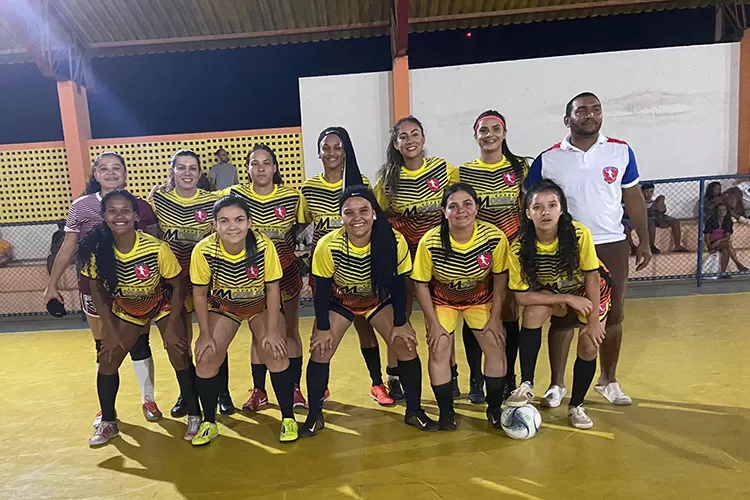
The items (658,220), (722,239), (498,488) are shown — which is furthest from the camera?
(658,220)

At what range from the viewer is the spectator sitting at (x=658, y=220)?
241 inches

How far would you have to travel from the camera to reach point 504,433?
2584 millimetres

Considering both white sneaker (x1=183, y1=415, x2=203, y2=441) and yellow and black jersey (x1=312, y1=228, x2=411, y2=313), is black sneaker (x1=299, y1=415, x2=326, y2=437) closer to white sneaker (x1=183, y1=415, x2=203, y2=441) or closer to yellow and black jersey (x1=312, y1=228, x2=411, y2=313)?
white sneaker (x1=183, y1=415, x2=203, y2=441)

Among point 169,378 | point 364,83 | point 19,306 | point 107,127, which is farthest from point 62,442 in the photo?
point 107,127

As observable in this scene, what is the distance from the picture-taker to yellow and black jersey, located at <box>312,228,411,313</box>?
2578 mm

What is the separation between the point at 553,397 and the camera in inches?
113

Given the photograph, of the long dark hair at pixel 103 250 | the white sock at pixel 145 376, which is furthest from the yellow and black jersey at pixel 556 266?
the white sock at pixel 145 376

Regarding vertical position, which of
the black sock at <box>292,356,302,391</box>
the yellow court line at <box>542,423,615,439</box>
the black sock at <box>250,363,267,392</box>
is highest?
the black sock at <box>292,356,302,391</box>

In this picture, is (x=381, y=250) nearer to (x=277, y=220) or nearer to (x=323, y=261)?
(x=323, y=261)

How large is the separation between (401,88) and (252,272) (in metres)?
4.95

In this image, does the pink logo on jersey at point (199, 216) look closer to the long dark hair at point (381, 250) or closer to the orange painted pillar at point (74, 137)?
the long dark hair at point (381, 250)

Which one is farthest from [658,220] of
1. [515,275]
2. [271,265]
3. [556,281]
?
[271,265]

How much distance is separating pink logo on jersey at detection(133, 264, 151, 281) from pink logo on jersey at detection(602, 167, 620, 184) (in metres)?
2.28

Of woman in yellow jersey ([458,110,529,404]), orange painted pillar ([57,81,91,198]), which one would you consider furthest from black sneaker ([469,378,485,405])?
orange painted pillar ([57,81,91,198])
